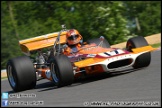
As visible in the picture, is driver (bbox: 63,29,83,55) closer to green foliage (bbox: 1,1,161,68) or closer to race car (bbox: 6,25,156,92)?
race car (bbox: 6,25,156,92)

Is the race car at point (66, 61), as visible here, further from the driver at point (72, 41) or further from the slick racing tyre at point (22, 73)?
the driver at point (72, 41)

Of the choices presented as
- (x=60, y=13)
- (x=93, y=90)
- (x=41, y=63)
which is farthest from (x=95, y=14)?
(x=93, y=90)

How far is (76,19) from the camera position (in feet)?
151

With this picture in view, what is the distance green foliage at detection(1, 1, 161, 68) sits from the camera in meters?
38.2

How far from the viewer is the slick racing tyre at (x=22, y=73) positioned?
10.8 m

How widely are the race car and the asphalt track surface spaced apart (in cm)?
24

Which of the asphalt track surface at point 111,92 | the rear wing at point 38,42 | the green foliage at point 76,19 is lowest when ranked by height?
Answer: the asphalt track surface at point 111,92

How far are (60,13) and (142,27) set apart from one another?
9856 millimetres

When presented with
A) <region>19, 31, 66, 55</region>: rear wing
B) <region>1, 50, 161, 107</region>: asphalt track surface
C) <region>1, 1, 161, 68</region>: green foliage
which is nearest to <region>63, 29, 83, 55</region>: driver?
<region>19, 31, 66, 55</region>: rear wing

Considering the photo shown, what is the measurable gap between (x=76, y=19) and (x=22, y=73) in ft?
116

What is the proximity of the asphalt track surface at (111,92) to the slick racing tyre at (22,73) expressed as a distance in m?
0.18

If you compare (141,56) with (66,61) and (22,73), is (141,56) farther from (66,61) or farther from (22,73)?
(22,73)

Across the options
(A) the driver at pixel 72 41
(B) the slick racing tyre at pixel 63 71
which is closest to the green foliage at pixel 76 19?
(A) the driver at pixel 72 41

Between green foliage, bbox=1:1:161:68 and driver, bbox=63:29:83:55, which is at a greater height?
green foliage, bbox=1:1:161:68
